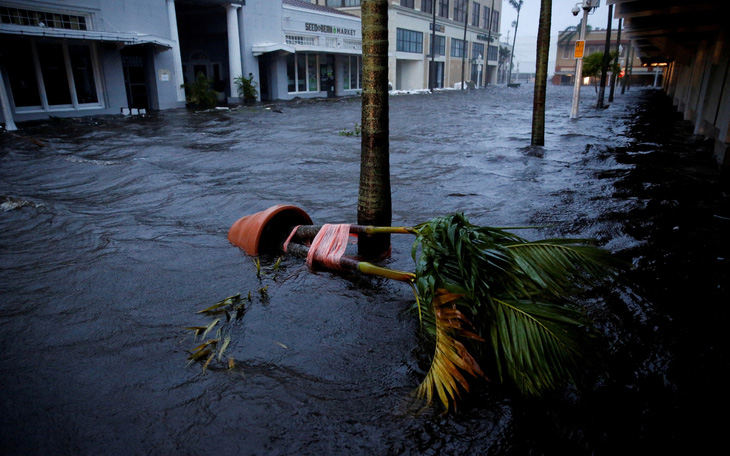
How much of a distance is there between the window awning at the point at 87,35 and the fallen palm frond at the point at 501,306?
1816cm

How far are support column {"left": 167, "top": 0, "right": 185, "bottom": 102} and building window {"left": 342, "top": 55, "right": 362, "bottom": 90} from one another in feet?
54.5

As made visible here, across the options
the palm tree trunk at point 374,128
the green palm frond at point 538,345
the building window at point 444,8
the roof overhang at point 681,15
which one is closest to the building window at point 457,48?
the building window at point 444,8

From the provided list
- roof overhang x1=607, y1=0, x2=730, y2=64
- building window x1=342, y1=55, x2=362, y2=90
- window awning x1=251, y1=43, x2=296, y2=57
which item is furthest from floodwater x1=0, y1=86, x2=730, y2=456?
building window x1=342, y1=55, x2=362, y2=90

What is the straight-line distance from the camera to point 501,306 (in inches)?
115

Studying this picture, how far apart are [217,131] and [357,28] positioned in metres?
24.6

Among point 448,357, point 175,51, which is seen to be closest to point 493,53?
point 175,51

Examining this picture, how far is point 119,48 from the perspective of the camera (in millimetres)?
20312

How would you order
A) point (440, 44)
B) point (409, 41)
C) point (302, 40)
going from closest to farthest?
1. point (302, 40)
2. point (409, 41)
3. point (440, 44)

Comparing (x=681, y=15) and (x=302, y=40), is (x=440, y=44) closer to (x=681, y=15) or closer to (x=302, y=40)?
(x=302, y=40)

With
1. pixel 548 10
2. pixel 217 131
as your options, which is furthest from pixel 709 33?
pixel 217 131

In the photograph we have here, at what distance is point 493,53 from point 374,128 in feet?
262

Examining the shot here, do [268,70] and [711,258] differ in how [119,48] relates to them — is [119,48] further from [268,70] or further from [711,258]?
[711,258]

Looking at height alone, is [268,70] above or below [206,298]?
above

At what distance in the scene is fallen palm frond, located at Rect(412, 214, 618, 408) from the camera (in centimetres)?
271
